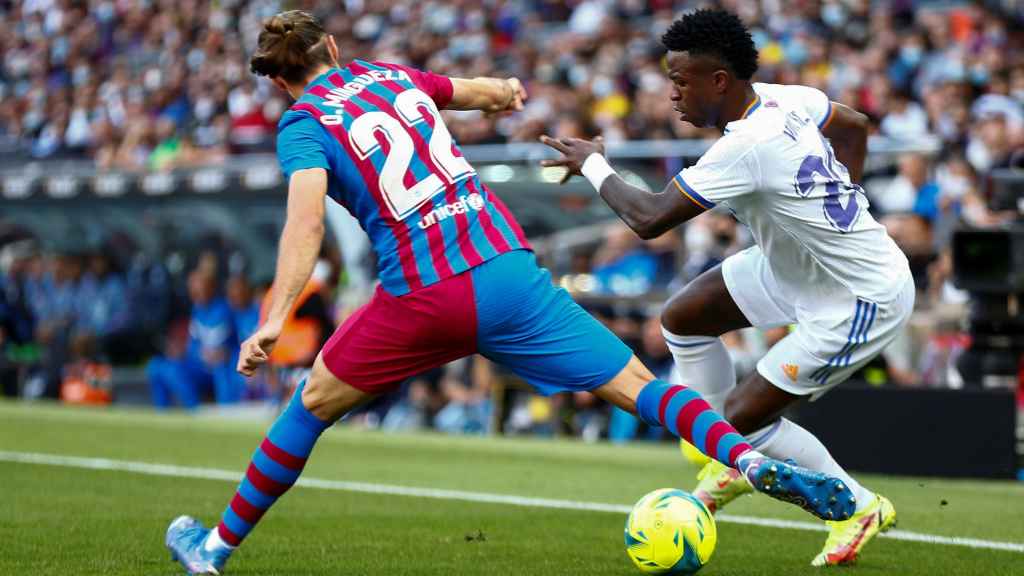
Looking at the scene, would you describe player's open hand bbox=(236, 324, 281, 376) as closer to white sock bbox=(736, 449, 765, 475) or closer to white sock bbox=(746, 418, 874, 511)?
white sock bbox=(736, 449, 765, 475)

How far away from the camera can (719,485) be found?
6652 millimetres

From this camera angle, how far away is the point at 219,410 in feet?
60.6

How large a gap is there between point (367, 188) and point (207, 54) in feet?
78.6

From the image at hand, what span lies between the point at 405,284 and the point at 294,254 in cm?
42

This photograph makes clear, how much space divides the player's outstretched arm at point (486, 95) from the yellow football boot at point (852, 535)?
7.00ft

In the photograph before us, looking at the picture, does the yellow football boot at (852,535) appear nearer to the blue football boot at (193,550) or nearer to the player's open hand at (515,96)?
the player's open hand at (515,96)

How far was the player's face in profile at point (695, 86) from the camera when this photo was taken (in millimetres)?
6051

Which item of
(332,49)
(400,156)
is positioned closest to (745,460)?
(400,156)

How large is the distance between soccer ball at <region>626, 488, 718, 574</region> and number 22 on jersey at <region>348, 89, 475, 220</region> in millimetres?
1408

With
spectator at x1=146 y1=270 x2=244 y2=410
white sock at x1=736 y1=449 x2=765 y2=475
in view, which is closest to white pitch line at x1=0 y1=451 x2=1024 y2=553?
white sock at x1=736 y1=449 x2=765 y2=475

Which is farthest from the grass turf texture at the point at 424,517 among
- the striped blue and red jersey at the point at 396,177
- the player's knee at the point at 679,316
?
the striped blue and red jersey at the point at 396,177

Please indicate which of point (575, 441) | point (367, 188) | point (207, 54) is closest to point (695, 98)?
point (367, 188)

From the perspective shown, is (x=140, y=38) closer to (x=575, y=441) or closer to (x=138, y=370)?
(x=138, y=370)

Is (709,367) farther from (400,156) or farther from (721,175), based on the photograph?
(400,156)
